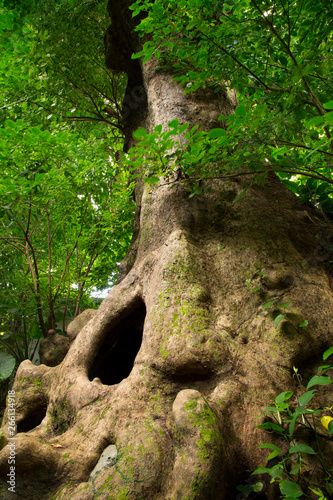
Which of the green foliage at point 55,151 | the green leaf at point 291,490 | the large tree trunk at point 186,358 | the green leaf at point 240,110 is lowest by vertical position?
the green leaf at point 291,490

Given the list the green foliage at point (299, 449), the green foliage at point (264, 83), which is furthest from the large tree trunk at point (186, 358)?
the green foliage at point (264, 83)

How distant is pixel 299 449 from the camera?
4.52 feet

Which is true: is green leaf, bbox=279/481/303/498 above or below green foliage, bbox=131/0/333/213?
below

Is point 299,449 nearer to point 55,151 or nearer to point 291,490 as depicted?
point 291,490

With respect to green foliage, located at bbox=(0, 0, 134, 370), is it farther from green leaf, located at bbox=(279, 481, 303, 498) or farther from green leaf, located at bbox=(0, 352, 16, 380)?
green leaf, located at bbox=(279, 481, 303, 498)

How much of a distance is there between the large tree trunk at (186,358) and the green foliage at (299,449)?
161 millimetres

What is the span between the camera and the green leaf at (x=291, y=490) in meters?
1.31

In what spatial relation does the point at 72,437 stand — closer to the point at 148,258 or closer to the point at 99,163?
the point at 148,258

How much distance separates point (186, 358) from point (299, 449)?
84cm

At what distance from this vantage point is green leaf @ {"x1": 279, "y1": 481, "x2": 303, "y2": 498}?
1.31 metres

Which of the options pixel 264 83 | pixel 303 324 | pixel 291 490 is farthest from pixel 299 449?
pixel 264 83

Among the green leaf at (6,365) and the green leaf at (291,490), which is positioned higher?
the green leaf at (6,365)

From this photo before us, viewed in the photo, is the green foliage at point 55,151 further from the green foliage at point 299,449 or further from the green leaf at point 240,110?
the green foliage at point 299,449

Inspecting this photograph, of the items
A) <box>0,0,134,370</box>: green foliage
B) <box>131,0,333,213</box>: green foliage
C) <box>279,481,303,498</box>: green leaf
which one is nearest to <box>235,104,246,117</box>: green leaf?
<box>131,0,333,213</box>: green foliage
